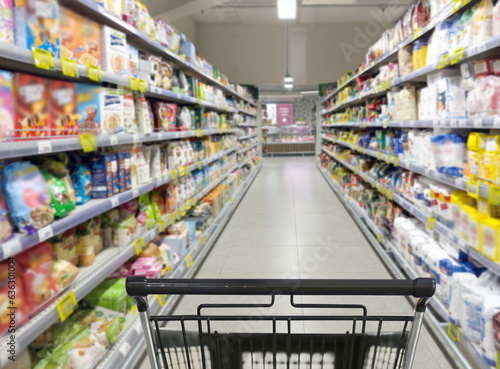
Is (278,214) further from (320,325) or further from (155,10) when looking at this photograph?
(155,10)

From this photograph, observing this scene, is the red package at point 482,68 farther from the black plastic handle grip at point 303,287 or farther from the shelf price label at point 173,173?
the shelf price label at point 173,173

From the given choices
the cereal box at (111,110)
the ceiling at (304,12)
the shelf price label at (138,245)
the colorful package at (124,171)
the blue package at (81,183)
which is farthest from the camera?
the ceiling at (304,12)

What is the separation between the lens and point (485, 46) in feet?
5.83

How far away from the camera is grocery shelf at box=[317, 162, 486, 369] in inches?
71.0

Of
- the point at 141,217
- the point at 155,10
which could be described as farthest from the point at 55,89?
the point at 155,10

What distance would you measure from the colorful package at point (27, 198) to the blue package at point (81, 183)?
1.31 ft

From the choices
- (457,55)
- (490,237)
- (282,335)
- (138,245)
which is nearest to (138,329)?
(138,245)

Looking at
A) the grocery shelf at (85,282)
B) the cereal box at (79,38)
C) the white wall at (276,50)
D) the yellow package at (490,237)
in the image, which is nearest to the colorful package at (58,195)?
the grocery shelf at (85,282)

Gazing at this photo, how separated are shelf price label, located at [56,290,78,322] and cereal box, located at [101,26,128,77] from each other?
4.04ft

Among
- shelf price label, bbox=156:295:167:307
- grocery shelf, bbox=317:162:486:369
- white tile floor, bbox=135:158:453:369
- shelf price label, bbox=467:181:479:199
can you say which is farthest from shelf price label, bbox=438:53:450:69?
shelf price label, bbox=156:295:167:307

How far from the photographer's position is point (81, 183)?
186 cm

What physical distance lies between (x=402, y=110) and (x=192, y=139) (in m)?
2.39

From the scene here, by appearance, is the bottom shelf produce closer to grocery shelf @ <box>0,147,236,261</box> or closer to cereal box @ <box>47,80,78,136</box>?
grocery shelf @ <box>0,147,236,261</box>

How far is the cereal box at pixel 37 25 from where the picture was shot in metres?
1.35
